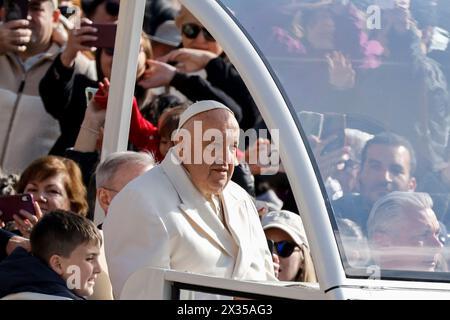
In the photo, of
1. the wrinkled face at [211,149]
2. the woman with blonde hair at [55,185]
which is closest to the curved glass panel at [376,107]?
the wrinkled face at [211,149]

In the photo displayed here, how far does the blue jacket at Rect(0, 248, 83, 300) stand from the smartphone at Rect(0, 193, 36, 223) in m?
1.00

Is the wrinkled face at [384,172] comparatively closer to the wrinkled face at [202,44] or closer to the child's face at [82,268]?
the child's face at [82,268]

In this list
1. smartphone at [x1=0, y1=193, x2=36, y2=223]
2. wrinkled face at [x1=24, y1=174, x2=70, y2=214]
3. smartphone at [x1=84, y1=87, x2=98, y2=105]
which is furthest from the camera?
smartphone at [x1=84, y1=87, x2=98, y2=105]

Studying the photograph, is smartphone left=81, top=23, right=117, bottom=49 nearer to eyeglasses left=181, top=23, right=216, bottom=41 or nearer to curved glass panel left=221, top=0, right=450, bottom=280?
eyeglasses left=181, top=23, right=216, bottom=41

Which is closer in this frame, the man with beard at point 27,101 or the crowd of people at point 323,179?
the crowd of people at point 323,179

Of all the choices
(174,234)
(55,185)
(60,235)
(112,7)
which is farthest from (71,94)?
(60,235)

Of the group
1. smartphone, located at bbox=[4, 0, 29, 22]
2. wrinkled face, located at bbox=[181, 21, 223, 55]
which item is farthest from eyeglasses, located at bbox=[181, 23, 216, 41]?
smartphone, located at bbox=[4, 0, 29, 22]

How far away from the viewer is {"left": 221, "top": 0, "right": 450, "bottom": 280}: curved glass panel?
14.3 feet

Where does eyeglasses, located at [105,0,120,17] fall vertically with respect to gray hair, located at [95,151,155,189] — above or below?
above

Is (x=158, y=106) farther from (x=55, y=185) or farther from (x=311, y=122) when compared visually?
(x=311, y=122)

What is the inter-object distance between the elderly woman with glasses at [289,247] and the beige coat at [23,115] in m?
1.83

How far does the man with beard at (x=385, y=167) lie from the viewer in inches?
174
